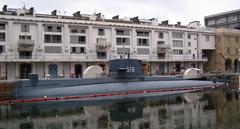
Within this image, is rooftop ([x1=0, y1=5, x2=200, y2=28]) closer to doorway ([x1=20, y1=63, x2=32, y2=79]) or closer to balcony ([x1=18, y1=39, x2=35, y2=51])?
balcony ([x1=18, y1=39, x2=35, y2=51])

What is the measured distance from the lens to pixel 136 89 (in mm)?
54125

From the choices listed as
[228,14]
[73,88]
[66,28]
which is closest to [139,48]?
[66,28]

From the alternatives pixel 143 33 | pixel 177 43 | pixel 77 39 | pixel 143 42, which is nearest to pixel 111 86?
pixel 77 39

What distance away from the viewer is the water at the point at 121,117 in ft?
92.9

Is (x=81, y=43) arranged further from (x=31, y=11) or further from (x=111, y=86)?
(x=111, y=86)

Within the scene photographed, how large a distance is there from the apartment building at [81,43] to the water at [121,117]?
2852 centimetres

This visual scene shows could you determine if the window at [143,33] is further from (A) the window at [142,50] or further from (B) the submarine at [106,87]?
(B) the submarine at [106,87]

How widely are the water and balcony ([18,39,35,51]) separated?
28.7 metres

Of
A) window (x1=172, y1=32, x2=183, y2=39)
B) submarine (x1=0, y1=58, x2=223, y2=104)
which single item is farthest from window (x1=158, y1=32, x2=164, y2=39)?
submarine (x1=0, y1=58, x2=223, y2=104)

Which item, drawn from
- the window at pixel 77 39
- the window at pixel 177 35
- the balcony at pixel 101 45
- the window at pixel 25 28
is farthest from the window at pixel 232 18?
the window at pixel 25 28

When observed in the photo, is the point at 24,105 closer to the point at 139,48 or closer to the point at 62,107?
the point at 62,107

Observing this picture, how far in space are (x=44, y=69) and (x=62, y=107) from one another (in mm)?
33635

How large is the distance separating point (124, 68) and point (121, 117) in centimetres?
2194

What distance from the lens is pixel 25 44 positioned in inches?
2785
